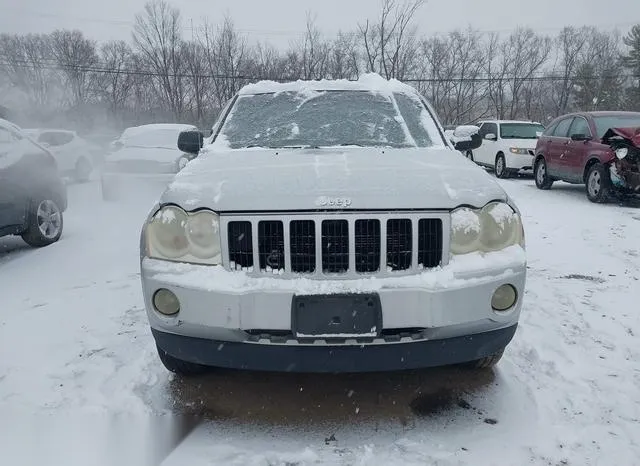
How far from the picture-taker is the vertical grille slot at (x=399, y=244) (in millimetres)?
2408

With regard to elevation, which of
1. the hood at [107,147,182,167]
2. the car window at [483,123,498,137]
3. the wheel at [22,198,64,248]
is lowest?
the wheel at [22,198,64,248]

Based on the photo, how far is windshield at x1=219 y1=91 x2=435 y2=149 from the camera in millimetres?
3682

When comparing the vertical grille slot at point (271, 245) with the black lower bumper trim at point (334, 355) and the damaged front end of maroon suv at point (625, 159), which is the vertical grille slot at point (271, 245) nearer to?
the black lower bumper trim at point (334, 355)

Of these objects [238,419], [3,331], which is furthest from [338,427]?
[3,331]

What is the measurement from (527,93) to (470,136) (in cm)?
4623

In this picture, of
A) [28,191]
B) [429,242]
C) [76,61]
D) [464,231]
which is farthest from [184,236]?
[76,61]

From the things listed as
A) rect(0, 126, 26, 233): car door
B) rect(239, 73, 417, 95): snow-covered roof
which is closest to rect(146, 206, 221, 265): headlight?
rect(239, 73, 417, 95): snow-covered roof

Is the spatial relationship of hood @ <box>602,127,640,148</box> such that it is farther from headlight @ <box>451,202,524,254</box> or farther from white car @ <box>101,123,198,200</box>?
white car @ <box>101,123,198,200</box>

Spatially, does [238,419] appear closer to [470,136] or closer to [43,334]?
[43,334]

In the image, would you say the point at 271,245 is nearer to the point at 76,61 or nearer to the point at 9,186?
the point at 9,186

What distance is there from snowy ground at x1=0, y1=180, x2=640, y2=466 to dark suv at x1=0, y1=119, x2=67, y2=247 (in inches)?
73.5

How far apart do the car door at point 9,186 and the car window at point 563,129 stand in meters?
9.60

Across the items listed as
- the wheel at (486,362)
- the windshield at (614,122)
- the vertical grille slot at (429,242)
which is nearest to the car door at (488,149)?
the windshield at (614,122)

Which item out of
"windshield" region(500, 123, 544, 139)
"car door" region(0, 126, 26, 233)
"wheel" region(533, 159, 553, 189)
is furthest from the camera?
"windshield" region(500, 123, 544, 139)
